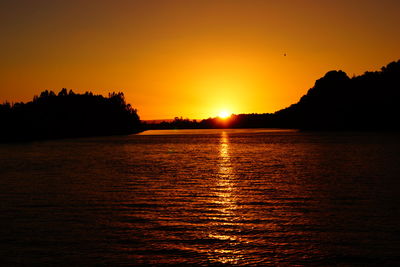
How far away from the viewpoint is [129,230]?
22.3m

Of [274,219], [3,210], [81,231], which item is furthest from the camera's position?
[3,210]

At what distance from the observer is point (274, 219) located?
969 inches

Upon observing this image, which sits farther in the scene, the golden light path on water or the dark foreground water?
the dark foreground water

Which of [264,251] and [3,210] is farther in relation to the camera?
[3,210]

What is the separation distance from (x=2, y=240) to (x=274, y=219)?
49.5 ft

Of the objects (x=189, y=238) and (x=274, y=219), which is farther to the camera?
(x=274, y=219)

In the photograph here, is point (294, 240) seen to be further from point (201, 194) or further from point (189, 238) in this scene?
point (201, 194)

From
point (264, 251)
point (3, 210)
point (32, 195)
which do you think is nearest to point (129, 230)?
point (264, 251)

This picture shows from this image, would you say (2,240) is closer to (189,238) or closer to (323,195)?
(189,238)

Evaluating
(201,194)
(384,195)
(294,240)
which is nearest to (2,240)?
(294,240)

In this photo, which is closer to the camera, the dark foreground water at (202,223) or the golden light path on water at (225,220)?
the golden light path on water at (225,220)

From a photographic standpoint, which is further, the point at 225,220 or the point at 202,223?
the point at 225,220

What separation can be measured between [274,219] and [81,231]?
11301mm

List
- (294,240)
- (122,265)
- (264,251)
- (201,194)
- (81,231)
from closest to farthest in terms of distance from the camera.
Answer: (122,265), (264,251), (294,240), (81,231), (201,194)
